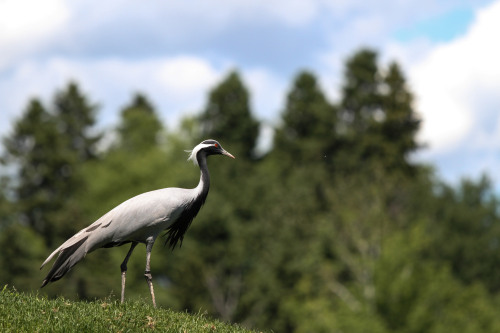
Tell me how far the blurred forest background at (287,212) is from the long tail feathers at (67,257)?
34.9 metres

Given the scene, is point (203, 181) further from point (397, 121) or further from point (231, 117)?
point (397, 121)

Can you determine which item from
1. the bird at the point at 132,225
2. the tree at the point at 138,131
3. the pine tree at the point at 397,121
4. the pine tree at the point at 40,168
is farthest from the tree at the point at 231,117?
the bird at the point at 132,225

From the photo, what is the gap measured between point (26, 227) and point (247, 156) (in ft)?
90.1

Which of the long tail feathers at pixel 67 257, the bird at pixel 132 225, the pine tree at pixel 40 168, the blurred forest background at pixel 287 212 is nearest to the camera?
the long tail feathers at pixel 67 257

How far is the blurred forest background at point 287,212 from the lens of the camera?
53.0 metres

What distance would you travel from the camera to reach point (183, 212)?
15570 millimetres

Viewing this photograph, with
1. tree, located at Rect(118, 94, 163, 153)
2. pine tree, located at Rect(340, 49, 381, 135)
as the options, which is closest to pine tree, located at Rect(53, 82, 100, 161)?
tree, located at Rect(118, 94, 163, 153)

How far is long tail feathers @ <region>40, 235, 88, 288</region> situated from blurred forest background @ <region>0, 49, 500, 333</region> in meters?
34.9

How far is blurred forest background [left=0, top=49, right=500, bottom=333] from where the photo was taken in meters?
53.0

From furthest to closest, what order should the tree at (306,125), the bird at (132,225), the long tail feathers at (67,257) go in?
the tree at (306,125) → the bird at (132,225) → the long tail feathers at (67,257)

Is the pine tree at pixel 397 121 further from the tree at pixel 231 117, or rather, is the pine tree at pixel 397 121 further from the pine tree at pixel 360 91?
the tree at pixel 231 117

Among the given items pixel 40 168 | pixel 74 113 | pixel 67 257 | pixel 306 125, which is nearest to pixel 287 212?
pixel 306 125

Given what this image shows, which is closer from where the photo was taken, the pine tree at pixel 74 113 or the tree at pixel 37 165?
the tree at pixel 37 165

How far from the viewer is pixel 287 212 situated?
68.6 metres
